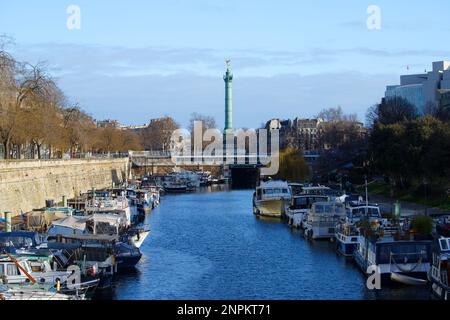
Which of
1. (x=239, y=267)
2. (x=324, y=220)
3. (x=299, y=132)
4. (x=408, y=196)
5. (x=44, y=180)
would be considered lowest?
(x=239, y=267)

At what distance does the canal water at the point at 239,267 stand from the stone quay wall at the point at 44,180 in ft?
27.2

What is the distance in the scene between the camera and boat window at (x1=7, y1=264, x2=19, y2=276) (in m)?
22.8

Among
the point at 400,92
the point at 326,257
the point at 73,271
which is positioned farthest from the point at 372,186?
the point at 400,92

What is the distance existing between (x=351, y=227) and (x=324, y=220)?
5.21 meters

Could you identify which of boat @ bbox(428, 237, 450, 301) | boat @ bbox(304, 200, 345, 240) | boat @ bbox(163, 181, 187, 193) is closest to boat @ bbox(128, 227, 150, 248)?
boat @ bbox(304, 200, 345, 240)

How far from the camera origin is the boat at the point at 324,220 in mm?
39188

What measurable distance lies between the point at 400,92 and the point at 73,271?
110 m

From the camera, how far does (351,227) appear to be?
3428 cm

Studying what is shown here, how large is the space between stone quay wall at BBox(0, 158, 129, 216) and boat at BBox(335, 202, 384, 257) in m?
18.5

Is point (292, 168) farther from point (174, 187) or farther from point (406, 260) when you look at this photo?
point (406, 260)

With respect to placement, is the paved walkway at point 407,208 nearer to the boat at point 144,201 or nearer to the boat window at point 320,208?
the boat window at point 320,208

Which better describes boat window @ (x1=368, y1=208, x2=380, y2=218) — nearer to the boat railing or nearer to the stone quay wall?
the boat railing

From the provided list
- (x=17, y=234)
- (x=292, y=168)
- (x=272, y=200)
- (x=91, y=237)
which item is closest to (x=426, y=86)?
(x=292, y=168)
